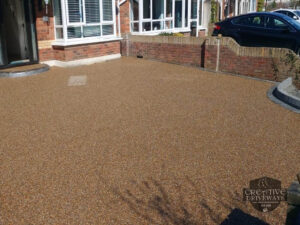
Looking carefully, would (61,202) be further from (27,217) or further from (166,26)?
(166,26)

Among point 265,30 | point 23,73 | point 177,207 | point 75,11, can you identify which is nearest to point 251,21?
point 265,30

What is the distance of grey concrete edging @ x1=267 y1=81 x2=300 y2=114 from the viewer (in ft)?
20.6

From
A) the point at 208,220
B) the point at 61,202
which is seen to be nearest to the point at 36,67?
the point at 61,202

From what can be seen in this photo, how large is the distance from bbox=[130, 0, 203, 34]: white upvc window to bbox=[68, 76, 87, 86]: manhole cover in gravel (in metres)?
5.85

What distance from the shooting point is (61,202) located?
10.6 feet

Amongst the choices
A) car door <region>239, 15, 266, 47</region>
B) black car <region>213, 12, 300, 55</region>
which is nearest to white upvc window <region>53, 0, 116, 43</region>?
black car <region>213, 12, 300, 55</region>

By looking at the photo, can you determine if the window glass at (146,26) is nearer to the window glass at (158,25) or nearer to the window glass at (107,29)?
the window glass at (158,25)

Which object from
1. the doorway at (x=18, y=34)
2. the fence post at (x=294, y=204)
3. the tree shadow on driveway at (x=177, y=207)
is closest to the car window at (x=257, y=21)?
the doorway at (x=18, y=34)

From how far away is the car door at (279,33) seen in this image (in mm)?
10662

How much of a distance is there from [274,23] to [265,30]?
37cm

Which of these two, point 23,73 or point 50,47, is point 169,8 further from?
point 23,73

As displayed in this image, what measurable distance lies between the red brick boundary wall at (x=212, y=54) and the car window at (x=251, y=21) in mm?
2665

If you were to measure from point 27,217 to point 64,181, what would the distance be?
67 cm

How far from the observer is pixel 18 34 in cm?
1116
